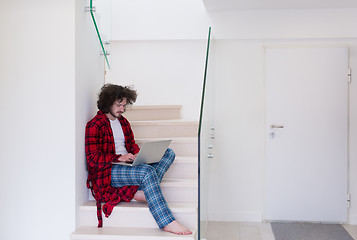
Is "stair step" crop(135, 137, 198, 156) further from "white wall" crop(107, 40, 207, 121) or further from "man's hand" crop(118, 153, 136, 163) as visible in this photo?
"white wall" crop(107, 40, 207, 121)

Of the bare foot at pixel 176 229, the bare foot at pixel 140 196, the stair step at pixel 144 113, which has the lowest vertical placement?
the bare foot at pixel 176 229

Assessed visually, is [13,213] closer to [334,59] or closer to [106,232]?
[106,232]

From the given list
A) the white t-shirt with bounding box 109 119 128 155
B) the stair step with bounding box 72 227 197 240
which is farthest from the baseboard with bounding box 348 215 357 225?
the white t-shirt with bounding box 109 119 128 155

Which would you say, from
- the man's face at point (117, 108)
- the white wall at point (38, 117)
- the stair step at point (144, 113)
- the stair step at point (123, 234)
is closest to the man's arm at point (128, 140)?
the man's face at point (117, 108)

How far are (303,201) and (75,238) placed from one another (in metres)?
2.63

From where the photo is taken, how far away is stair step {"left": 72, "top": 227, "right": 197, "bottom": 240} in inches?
110

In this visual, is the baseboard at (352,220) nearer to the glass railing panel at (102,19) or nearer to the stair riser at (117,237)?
the stair riser at (117,237)

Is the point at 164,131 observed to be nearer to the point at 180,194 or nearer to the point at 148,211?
the point at 180,194

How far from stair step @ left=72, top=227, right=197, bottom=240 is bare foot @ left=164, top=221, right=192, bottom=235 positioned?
→ 3 centimetres

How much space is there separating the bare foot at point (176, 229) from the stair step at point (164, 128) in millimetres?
1259

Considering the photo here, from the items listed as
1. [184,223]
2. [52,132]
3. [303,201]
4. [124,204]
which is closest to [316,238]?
[303,201]

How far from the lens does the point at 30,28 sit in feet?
9.83

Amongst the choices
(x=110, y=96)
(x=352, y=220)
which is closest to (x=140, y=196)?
(x=110, y=96)

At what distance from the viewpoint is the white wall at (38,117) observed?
299 cm
